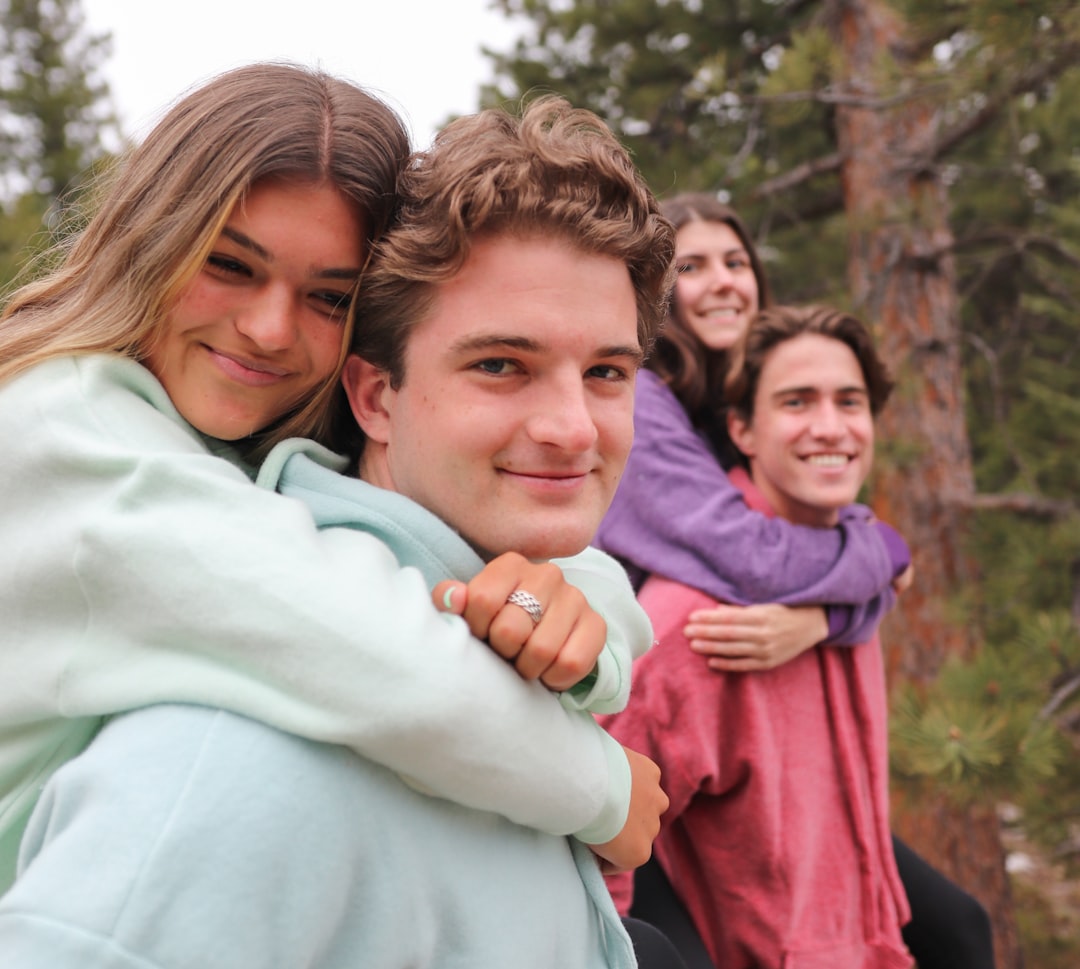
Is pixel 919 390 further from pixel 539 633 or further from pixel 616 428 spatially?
pixel 539 633

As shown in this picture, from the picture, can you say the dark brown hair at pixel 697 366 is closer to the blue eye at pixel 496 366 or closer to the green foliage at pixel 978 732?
the green foliage at pixel 978 732

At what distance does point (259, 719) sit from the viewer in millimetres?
979

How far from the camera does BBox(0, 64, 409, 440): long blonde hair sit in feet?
4.33

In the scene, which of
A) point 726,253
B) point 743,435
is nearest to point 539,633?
point 743,435

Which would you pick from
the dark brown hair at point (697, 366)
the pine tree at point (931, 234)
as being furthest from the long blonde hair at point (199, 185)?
the pine tree at point (931, 234)

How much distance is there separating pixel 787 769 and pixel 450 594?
4.76ft

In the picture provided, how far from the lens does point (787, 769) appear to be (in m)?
2.29

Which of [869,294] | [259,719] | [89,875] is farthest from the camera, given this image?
[869,294]

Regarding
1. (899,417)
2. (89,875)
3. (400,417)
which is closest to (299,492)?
(400,417)

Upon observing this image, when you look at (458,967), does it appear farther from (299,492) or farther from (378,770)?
(299,492)

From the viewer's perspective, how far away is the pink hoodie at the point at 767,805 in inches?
86.9

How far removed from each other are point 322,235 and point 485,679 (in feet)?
2.23

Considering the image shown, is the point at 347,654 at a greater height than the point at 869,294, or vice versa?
the point at 869,294

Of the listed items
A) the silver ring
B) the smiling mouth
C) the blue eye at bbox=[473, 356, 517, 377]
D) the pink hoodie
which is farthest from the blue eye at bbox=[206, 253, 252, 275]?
the pink hoodie
